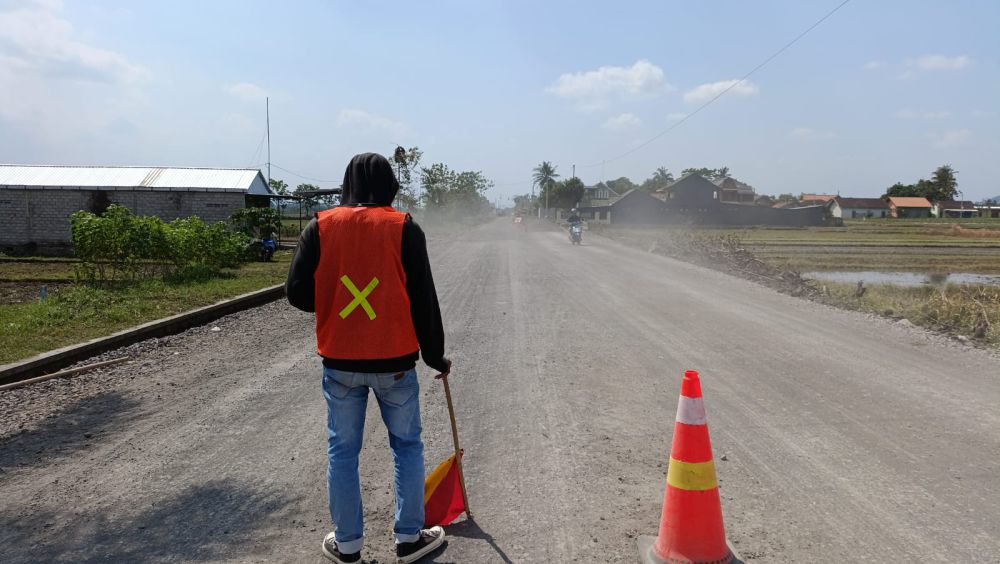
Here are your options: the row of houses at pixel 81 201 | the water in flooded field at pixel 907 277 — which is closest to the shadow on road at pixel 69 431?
the water in flooded field at pixel 907 277

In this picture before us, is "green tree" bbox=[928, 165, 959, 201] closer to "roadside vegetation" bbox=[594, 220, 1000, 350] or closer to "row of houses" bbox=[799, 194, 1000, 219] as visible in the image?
"row of houses" bbox=[799, 194, 1000, 219]

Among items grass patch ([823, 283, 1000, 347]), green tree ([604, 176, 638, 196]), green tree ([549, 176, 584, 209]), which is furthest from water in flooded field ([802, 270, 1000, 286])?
green tree ([604, 176, 638, 196])

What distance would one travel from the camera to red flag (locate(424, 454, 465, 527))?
3467 millimetres

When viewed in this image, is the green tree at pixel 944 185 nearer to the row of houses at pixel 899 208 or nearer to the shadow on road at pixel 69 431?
the row of houses at pixel 899 208

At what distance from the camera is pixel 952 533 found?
346 cm

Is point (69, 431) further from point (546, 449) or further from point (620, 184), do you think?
point (620, 184)

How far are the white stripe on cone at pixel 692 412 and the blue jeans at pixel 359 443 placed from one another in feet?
4.16

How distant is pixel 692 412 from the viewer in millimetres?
3270

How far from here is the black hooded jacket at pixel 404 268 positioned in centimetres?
302

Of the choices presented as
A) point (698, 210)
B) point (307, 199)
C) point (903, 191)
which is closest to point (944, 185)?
point (903, 191)

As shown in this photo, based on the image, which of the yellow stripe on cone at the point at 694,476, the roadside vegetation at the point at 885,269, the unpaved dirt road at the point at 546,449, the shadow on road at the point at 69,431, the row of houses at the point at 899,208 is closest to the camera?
the yellow stripe on cone at the point at 694,476

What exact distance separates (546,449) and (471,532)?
4.22 feet

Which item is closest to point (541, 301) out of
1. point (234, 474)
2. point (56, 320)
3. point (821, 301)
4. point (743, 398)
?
point (821, 301)

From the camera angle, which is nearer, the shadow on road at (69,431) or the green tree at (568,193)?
the shadow on road at (69,431)
